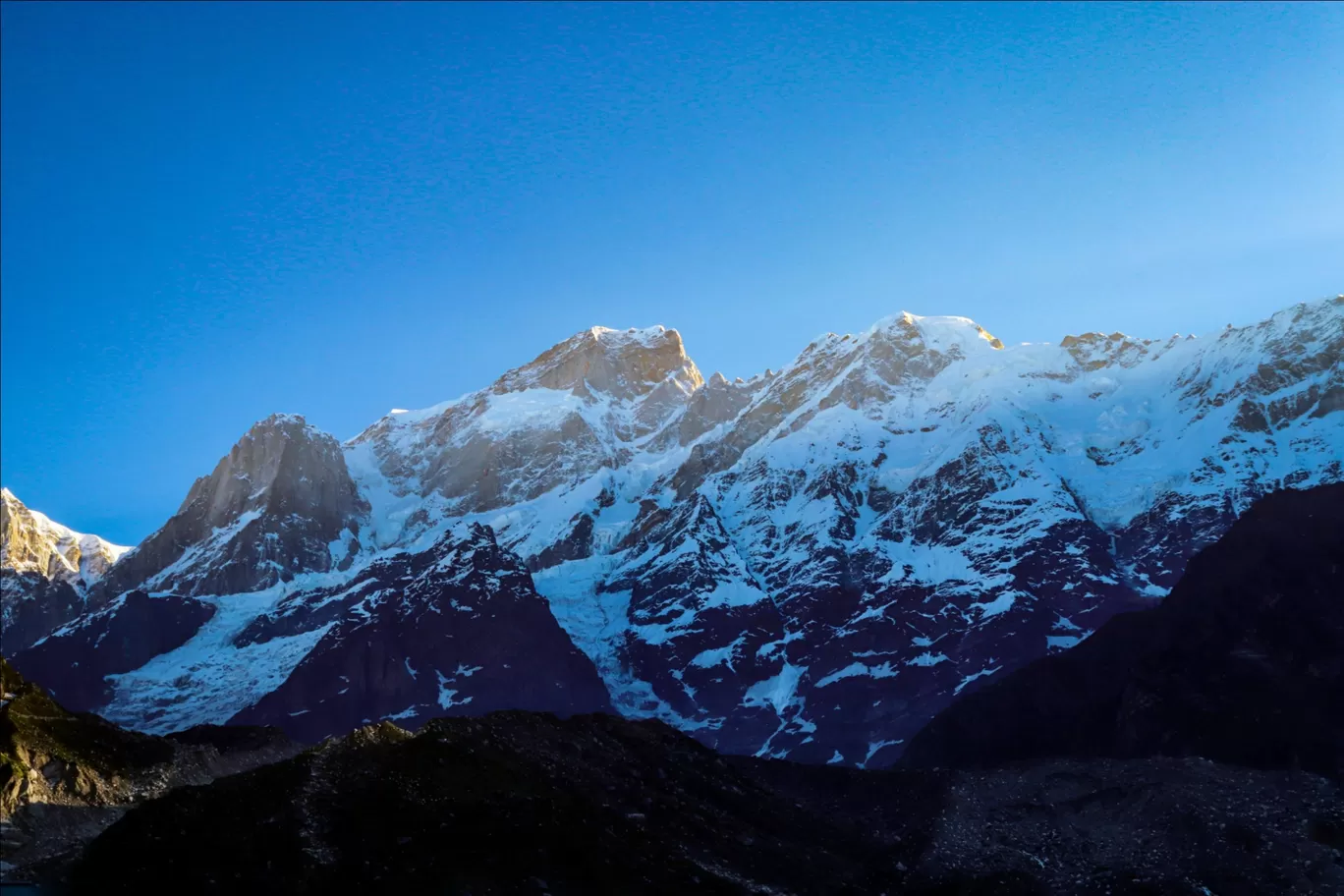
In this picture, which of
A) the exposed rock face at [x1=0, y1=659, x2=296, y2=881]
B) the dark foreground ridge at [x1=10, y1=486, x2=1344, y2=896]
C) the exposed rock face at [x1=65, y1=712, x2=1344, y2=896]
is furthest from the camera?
the exposed rock face at [x1=0, y1=659, x2=296, y2=881]

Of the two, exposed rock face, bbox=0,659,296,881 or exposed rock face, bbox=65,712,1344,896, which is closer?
exposed rock face, bbox=65,712,1344,896

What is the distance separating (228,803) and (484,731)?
40.2 meters

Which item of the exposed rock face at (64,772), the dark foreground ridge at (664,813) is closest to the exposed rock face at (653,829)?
the dark foreground ridge at (664,813)

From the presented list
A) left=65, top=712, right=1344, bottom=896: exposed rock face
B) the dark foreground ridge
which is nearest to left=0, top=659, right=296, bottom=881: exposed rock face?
the dark foreground ridge

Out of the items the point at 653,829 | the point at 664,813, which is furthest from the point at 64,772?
the point at 664,813

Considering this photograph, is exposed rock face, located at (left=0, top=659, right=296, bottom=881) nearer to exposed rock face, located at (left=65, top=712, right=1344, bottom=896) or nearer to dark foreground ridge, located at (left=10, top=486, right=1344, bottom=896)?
dark foreground ridge, located at (left=10, top=486, right=1344, bottom=896)

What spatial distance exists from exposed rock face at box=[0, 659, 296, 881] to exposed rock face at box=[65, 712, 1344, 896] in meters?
15.6

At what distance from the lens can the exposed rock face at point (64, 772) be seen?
136125 mm

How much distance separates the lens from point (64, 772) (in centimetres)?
15038

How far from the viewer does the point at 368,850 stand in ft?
395

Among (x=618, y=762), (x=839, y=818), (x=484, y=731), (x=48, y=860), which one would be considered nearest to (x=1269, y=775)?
(x=839, y=818)

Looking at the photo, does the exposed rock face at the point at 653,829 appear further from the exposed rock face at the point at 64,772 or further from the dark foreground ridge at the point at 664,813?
the exposed rock face at the point at 64,772

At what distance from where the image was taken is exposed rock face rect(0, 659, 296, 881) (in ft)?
447

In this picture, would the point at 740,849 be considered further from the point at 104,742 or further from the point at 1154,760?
the point at 104,742
